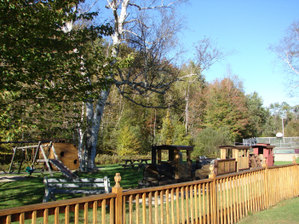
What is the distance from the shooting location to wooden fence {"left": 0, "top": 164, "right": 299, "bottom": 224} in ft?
10.9

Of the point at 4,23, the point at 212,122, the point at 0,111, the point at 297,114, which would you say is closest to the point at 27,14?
the point at 4,23

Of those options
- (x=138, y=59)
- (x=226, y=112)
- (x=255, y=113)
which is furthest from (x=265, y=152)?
(x=255, y=113)

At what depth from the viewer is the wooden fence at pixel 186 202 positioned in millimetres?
3311

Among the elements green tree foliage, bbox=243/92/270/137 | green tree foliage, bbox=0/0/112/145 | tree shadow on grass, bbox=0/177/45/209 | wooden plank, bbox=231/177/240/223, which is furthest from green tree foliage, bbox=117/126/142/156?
green tree foliage, bbox=243/92/270/137

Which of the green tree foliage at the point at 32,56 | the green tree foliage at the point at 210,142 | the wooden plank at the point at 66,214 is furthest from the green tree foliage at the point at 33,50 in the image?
the green tree foliage at the point at 210,142

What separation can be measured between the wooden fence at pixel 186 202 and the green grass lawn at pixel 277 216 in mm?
184

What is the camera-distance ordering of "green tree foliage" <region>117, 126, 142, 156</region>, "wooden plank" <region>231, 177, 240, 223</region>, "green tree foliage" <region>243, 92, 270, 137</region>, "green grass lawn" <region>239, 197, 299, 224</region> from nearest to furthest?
"wooden plank" <region>231, 177, 240, 223</region>
"green grass lawn" <region>239, 197, 299, 224</region>
"green tree foliage" <region>117, 126, 142, 156</region>
"green tree foliage" <region>243, 92, 270, 137</region>

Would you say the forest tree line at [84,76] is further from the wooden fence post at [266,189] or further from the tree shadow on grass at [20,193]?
the wooden fence post at [266,189]

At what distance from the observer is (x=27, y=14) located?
7.30m

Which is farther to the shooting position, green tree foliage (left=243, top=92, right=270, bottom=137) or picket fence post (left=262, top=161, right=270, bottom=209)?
green tree foliage (left=243, top=92, right=270, bottom=137)

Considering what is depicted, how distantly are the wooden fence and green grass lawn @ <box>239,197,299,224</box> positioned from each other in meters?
0.18

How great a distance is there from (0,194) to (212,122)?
44342mm

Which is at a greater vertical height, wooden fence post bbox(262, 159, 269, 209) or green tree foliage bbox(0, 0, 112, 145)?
green tree foliage bbox(0, 0, 112, 145)

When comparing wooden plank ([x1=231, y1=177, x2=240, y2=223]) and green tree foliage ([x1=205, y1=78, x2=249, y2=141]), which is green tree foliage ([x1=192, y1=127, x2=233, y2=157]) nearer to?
green tree foliage ([x1=205, y1=78, x2=249, y2=141])
